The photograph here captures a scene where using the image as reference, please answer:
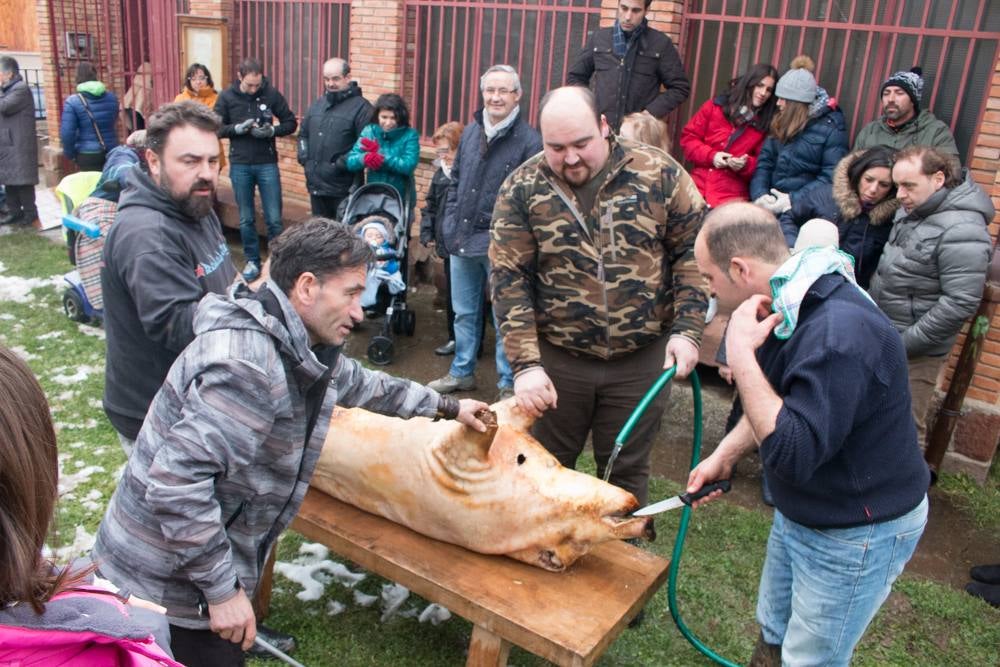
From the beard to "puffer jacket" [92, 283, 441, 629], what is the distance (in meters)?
0.82

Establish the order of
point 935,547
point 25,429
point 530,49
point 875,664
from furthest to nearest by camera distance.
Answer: point 530,49 < point 935,547 < point 875,664 < point 25,429

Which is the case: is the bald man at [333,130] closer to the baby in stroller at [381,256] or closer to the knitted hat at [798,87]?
the baby in stroller at [381,256]

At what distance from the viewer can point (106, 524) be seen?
94.0 inches

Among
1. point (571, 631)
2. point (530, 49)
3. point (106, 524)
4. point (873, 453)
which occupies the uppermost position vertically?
point (530, 49)

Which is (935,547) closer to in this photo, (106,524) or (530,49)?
(106,524)

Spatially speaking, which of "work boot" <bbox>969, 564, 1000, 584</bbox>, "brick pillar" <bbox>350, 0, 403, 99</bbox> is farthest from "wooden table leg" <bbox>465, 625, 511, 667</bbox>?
"brick pillar" <bbox>350, 0, 403, 99</bbox>

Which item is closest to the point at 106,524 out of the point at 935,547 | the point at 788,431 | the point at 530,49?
the point at 788,431

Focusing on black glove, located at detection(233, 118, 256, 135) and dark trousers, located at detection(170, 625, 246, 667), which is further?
black glove, located at detection(233, 118, 256, 135)

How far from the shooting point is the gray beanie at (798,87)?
5.58 meters

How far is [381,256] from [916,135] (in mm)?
3831

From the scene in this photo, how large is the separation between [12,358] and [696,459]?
296cm

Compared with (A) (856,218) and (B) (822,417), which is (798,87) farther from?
(B) (822,417)

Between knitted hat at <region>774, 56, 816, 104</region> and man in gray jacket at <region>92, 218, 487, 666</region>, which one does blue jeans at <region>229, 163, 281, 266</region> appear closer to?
knitted hat at <region>774, 56, 816, 104</region>

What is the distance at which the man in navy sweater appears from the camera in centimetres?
217
